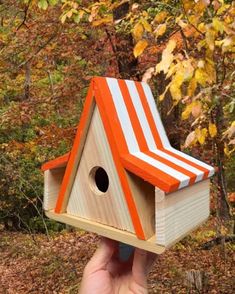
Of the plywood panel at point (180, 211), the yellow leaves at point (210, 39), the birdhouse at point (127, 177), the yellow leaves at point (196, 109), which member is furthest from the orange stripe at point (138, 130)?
the yellow leaves at point (210, 39)

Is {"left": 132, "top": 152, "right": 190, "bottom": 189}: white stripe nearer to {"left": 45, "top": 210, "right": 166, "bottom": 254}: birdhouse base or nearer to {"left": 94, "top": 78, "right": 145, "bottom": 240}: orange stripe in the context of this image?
{"left": 94, "top": 78, "right": 145, "bottom": 240}: orange stripe

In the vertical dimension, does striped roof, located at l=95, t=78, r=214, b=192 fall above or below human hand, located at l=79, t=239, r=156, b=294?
above

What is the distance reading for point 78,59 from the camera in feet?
21.3

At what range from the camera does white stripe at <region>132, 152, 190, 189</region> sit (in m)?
1.64

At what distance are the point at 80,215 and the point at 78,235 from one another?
5449 millimetres

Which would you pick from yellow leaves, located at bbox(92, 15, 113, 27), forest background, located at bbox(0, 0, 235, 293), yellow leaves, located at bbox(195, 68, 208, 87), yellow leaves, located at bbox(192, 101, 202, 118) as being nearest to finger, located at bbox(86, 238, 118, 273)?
yellow leaves, located at bbox(192, 101, 202, 118)

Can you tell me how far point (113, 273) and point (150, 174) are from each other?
47 cm

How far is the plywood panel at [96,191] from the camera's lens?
67.7 inches

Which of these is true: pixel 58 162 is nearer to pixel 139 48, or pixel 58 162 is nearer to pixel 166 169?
pixel 166 169

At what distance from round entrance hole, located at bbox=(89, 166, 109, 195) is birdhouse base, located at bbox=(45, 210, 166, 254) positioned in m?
0.14

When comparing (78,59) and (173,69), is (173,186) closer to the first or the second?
(173,69)

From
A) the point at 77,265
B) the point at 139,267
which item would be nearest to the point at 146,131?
the point at 139,267

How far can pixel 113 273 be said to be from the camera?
179 cm

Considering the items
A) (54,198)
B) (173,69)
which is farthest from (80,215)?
(173,69)
